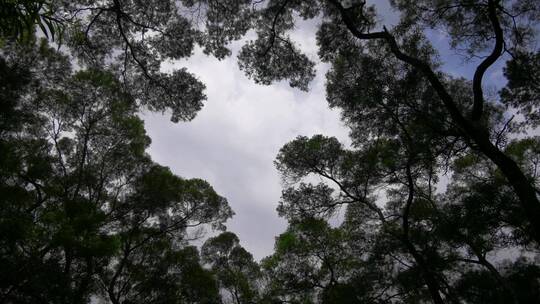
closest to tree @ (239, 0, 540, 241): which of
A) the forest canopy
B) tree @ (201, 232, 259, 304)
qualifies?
the forest canopy

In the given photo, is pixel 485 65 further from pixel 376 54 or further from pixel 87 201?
pixel 87 201

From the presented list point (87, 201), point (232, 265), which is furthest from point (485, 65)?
point (232, 265)

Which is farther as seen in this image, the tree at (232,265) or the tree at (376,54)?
the tree at (232,265)

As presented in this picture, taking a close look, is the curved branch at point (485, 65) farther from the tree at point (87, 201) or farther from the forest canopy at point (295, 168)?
the tree at point (87, 201)

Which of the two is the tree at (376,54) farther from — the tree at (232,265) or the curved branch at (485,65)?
the tree at (232,265)

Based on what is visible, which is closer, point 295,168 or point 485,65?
point 485,65

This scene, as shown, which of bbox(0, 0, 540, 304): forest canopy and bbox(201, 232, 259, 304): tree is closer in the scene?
bbox(0, 0, 540, 304): forest canopy

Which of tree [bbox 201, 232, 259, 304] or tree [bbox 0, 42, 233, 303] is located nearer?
tree [bbox 0, 42, 233, 303]

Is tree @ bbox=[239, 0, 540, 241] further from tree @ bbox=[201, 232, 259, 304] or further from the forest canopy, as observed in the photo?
tree @ bbox=[201, 232, 259, 304]

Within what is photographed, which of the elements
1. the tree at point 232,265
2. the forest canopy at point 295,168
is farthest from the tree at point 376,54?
the tree at point 232,265

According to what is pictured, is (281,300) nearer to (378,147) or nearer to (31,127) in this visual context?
(378,147)

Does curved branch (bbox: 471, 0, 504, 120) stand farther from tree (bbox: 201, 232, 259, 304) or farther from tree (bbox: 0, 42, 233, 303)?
tree (bbox: 201, 232, 259, 304)

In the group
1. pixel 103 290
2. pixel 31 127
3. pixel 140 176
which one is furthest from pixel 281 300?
pixel 31 127

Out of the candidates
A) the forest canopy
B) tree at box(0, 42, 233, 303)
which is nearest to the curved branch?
the forest canopy
